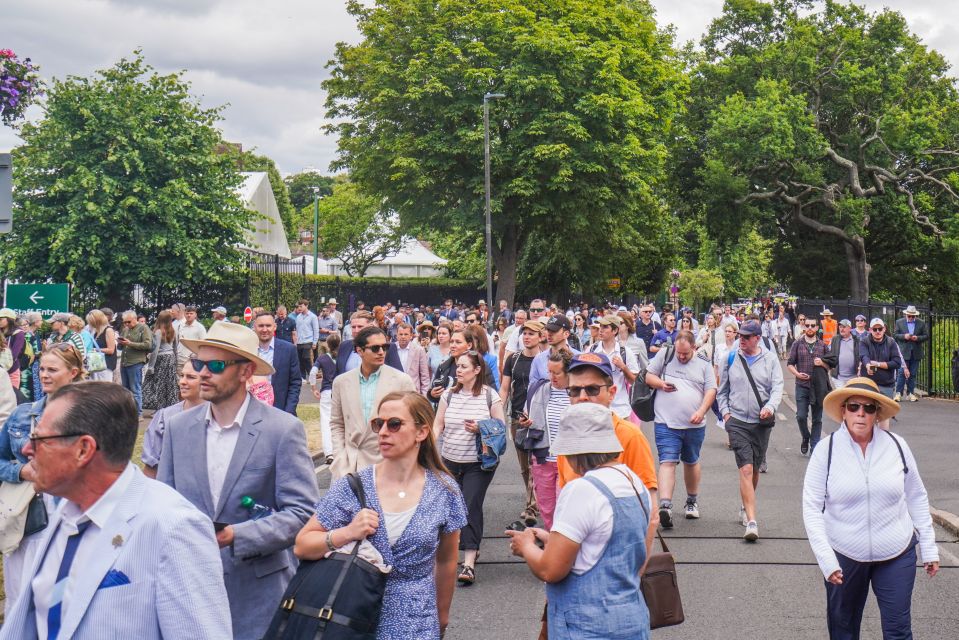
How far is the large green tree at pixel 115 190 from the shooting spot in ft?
77.3

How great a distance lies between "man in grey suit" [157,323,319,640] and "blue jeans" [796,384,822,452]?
11358 millimetres

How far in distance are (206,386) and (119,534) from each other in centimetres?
164

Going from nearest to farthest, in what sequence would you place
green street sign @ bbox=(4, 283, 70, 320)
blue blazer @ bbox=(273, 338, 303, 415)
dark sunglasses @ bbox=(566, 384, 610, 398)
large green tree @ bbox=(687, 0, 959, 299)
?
dark sunglasses @ bbox=(566, 384, 610, 398)
blue blazer @ bbox=(273, 338, 303, 415)
green street sign @ bbox=(4, 283, 70, 320)
large green tree @ bbox=(687, 0, 959, 299)

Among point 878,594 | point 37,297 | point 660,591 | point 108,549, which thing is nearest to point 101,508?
point 108,549

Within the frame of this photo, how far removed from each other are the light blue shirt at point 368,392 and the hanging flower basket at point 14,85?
478 cm

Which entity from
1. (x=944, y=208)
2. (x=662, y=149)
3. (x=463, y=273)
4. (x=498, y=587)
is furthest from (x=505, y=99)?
(x=498, y=587)

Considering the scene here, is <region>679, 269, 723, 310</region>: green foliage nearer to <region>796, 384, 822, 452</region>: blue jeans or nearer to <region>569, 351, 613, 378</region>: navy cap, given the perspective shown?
<region>796, 384, 822, 452</region>: blue jeans

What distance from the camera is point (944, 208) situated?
133 ft

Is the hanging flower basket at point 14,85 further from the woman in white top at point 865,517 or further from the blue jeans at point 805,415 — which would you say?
the blue jeans at point 805,415

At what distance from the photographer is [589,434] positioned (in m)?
3.74

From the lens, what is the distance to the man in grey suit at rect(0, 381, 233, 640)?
7.79ft

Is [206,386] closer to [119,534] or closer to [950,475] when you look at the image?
[119,534]

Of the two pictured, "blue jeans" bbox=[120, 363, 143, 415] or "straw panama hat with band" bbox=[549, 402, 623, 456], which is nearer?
"straw panama hat with band" bbox=[549, 402, 623, 456]

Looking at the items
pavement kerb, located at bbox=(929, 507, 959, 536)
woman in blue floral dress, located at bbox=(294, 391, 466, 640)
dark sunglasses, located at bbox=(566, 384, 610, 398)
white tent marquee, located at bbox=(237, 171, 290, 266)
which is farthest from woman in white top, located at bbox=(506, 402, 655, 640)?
white tent marquee, located at bbox=(237, 171, 290, 266)
